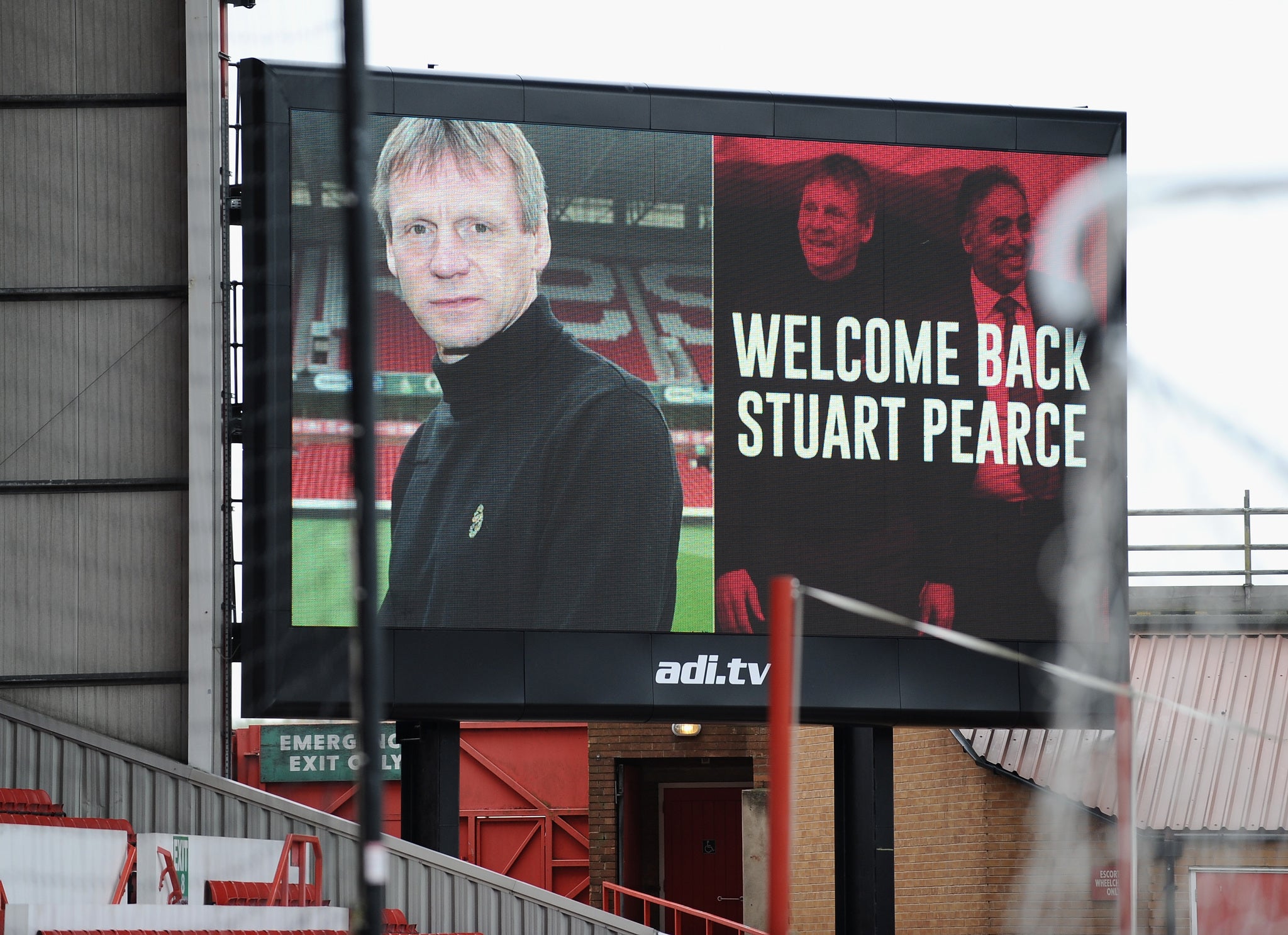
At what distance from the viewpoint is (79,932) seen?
29.4 ft

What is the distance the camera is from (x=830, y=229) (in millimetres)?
13250

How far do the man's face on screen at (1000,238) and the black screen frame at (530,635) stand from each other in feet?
1.61

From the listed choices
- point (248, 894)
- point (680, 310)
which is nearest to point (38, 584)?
point (248, 894)

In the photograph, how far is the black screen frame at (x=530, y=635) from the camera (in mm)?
12227

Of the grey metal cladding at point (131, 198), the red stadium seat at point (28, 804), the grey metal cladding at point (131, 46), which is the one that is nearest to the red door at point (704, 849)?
the red stadium seat at point (28, 804)

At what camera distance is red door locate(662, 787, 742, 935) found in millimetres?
20219

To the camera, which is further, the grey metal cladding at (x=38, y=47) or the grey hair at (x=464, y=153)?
the grey metal cladding at (x=38, y=47)

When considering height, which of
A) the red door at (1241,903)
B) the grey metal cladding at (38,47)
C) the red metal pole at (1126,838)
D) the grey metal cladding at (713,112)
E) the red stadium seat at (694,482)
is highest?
the grey metal cladding at (38,47)

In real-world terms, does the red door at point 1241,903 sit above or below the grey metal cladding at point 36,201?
below

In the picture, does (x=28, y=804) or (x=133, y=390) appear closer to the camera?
(x=28, y=804)

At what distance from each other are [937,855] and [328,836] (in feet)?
20.2

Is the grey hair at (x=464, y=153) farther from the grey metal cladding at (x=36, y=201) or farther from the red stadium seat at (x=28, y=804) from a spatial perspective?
the red stadium seat at (x=28, y=804)

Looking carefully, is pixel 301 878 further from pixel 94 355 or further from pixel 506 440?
pixel 94 355

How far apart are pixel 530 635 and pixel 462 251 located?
298cm
